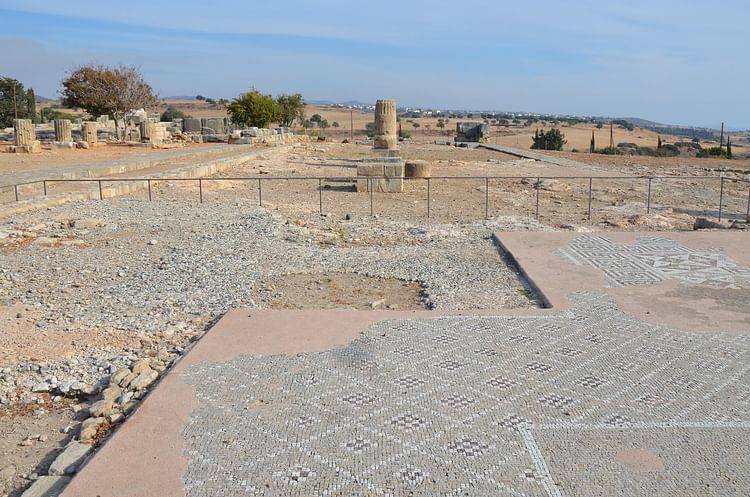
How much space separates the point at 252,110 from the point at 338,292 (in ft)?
152

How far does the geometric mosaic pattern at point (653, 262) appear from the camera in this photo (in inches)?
365

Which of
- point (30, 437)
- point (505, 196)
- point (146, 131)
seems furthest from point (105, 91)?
point (30, 437)

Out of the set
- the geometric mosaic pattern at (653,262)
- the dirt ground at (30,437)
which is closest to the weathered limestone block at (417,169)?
the geometric mosaic pattern at (653,262)

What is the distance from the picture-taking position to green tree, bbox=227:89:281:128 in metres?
53.3

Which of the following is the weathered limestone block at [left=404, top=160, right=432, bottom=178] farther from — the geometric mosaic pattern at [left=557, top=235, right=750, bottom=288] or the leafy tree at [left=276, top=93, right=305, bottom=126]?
the leafy tree at [left=276, top=93, right=305, bottom=126]

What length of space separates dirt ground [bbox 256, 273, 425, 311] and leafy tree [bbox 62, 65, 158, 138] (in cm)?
3536

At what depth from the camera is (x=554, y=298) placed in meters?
8.30

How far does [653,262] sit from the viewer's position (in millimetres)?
10359

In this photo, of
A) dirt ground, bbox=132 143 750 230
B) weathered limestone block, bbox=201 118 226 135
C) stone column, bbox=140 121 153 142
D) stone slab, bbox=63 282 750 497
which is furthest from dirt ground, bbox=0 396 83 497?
weathered limestone block, bbox=201 118 226 135

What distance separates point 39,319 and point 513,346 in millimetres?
5256

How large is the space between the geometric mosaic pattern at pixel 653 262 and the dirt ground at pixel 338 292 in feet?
9.08

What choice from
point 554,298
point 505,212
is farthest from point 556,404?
point 505,212

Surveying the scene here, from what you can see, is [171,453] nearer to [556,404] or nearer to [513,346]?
[556,404]

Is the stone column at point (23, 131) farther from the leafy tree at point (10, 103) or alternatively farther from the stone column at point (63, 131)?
the leafy tree at point (10, 103)
